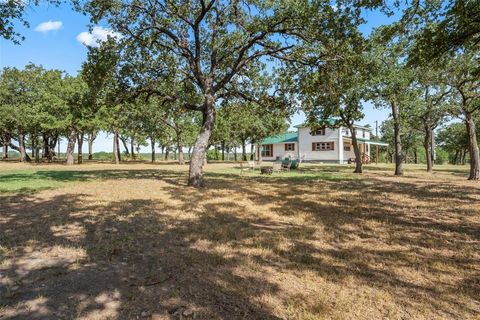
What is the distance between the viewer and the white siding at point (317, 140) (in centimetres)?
4691

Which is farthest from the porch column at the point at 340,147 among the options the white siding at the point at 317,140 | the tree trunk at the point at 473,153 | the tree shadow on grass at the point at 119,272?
the tree shadow on grass at the point at 119,272

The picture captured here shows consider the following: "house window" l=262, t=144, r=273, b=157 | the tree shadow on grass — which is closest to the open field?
the tree shadow on grass

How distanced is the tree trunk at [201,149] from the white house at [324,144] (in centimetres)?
2955

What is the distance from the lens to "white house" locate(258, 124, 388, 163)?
4675 centimetres

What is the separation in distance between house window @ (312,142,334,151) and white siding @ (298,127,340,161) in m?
0.48

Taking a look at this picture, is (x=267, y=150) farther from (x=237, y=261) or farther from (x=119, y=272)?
(x=119, y=272)

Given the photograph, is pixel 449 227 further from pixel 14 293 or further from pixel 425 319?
pixel 14 293

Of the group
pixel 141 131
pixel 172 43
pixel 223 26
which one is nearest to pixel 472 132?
pixel 223 26

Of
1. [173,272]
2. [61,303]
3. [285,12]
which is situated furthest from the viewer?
[285,12]

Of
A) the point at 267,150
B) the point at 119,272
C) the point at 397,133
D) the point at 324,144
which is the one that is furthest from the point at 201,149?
the point at 267,150

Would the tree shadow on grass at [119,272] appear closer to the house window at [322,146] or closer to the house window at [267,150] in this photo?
the house window at [322,146]

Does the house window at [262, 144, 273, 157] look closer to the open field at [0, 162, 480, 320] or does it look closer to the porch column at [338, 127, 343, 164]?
the porch column at [338, 127, 343, 164]

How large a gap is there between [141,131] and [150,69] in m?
30.0

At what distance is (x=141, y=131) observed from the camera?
149ft
